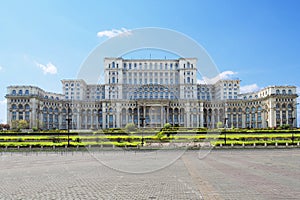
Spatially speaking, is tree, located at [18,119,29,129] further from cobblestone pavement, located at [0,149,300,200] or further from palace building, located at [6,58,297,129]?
cobblestone pavement, located at [0,149,300,200]

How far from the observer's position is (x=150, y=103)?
9631cm

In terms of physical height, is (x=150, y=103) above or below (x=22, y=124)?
above

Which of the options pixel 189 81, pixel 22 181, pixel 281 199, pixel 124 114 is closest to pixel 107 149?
pixel 22 181

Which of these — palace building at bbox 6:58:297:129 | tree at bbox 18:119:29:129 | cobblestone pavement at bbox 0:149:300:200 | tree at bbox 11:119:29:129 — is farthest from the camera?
palace building at bbox 6:58:297:129

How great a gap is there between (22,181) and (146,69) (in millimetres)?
88007

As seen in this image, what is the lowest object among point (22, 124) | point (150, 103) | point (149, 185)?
point (22, 124)

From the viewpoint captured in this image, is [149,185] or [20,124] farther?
[20,124]

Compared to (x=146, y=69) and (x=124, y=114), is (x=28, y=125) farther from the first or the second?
(x=146, y=69)

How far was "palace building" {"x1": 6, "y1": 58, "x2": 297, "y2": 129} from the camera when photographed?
9362 centimetres

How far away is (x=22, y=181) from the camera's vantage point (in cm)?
1546

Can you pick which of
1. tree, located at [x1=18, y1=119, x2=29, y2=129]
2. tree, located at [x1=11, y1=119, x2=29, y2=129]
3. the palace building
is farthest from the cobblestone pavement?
the palace building

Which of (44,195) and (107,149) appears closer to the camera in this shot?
(44,195)

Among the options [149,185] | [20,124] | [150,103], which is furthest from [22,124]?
[149,185]

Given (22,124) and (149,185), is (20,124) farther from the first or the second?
(149,185)
